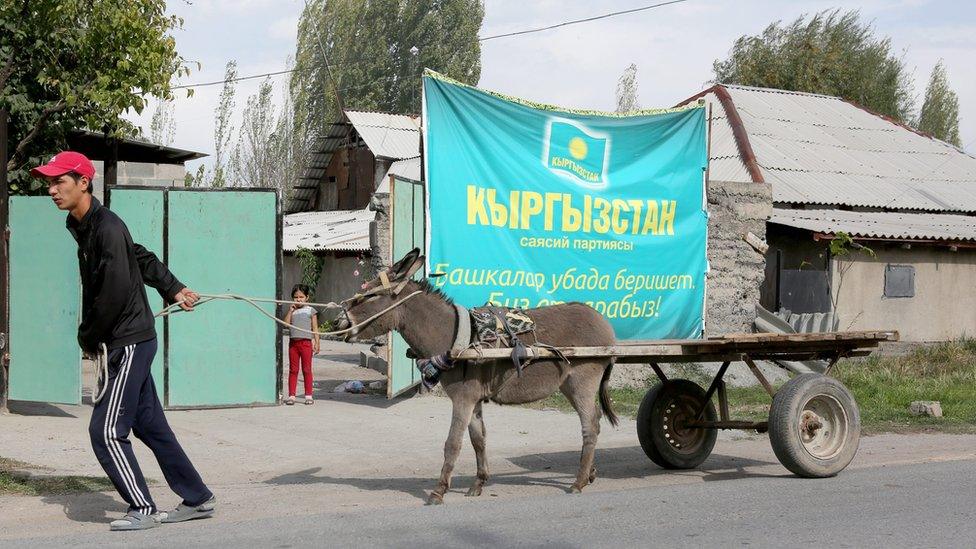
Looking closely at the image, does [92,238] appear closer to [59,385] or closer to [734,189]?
[59,385]

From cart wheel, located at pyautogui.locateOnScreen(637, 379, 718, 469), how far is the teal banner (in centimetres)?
349

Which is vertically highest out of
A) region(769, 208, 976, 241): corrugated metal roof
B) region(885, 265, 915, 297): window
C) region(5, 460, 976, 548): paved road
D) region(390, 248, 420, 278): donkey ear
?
region(769, 208, 976, 241): corrugated metal roof

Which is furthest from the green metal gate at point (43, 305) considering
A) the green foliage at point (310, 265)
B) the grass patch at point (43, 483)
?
the green foliage at point (310, 265)

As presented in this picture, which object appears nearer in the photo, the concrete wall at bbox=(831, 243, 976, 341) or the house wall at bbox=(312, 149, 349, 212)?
the concrete wall at bbox=(831, 243, 976, 341)

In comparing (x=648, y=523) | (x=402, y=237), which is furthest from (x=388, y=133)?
(x=648, y=523)

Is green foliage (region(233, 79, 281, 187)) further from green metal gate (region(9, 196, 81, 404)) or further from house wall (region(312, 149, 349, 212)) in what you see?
green metal gate (region(9, 196, 81, 404))

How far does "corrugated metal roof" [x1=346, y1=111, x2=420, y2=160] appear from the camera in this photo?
37500mm

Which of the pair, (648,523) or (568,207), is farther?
(568,207)

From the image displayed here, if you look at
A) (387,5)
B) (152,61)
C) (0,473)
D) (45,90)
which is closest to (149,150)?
(45,90)

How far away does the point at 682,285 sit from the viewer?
14969mm

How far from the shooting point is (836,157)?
26484 mm

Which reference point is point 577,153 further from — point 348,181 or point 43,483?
point 348,181

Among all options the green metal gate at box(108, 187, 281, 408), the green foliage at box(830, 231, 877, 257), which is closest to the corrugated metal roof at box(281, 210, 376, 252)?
the green foliage at box(830, 231, 877, 257)

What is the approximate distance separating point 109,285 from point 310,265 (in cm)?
2597
